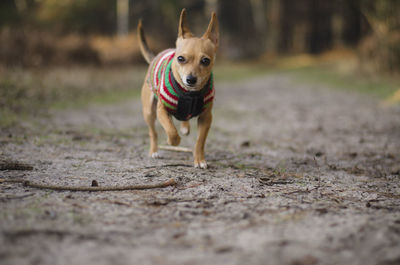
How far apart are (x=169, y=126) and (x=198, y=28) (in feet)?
95.8

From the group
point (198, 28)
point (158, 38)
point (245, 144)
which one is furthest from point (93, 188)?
point (198, 28)

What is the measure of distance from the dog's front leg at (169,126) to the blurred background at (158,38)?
162 inches

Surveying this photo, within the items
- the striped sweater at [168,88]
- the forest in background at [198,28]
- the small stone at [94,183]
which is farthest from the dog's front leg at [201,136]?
the forest in background at [198,28]

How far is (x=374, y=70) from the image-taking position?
44.0 ft

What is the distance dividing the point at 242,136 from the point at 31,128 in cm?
305

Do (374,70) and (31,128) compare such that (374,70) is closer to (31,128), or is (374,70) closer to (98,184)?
(31,128)

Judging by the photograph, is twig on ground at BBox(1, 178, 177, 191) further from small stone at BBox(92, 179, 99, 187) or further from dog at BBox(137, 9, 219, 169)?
dog at BBox(137, 9, 219, 169)

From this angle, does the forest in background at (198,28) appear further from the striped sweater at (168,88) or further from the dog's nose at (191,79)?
the dog's nose at (191,79)

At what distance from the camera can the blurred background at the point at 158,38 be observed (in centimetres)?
1012

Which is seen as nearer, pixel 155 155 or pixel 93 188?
pixel 93 188

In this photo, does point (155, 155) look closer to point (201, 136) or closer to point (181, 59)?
point (201, 136)

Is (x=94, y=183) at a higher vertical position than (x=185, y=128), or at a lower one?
lower

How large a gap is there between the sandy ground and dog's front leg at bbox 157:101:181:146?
9.8 inches

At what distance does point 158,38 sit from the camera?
22391mm
